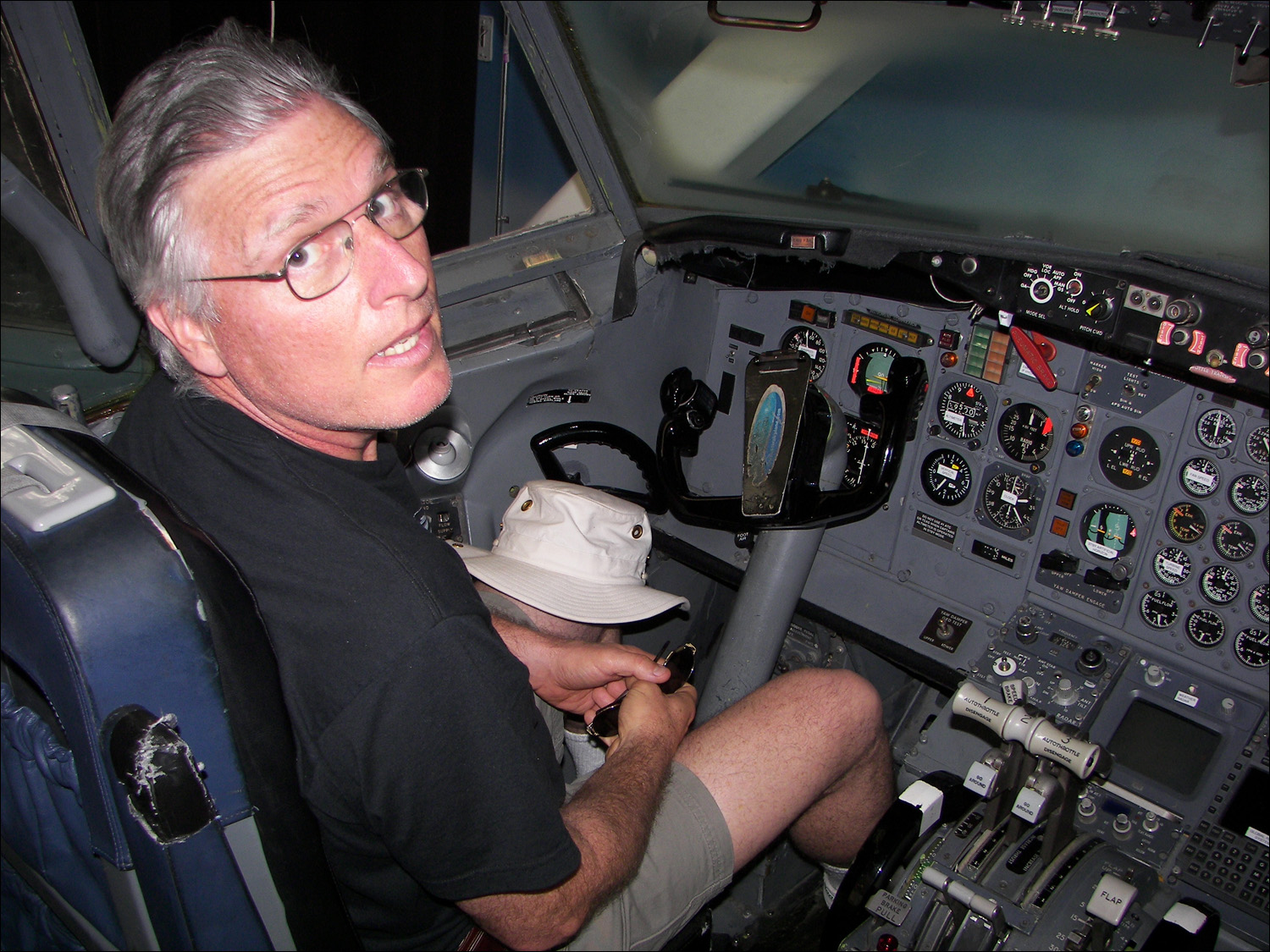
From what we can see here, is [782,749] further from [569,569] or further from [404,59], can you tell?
[404,59]

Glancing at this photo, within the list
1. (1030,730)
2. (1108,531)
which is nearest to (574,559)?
(1030,730)

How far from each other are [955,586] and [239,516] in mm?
1863

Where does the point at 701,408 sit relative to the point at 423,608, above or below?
below

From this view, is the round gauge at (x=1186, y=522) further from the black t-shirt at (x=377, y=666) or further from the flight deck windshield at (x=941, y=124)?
the black t-shirt at (x=377, y=666)

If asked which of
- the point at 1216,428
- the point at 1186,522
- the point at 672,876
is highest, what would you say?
the point at 1216,428

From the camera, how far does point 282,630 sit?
100 centimetres

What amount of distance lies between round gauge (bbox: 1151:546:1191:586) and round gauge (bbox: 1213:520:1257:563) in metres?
0.07

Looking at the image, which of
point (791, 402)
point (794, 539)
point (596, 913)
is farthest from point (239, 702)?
point (794, 539)

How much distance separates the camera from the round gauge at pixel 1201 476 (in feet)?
6.64

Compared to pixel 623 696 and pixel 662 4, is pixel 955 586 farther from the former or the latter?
pixel 662 4

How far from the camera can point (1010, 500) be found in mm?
2305

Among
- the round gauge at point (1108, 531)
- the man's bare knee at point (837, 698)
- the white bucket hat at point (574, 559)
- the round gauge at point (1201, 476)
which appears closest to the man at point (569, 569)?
the white bucket hat at point (574, 559)

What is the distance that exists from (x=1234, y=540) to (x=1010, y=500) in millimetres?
471

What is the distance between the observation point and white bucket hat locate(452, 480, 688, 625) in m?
1.70
